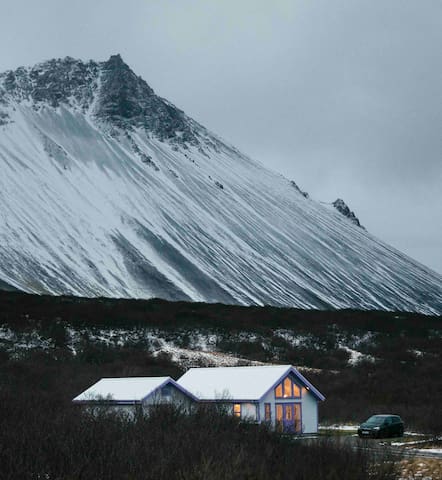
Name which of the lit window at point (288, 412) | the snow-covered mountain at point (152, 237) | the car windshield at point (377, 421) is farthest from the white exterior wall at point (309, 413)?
the snow-covered mountain at point (152, 237)

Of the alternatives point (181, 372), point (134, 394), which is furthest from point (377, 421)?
point (181, 372)

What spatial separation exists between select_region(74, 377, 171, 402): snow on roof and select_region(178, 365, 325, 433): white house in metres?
3.15

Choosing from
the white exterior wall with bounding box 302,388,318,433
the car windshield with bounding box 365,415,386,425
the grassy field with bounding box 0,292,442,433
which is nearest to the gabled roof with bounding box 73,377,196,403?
the grassy field with bounding box 0,292,442,433

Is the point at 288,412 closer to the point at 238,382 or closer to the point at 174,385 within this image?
the point at 238,382

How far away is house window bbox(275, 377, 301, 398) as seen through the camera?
41250mm

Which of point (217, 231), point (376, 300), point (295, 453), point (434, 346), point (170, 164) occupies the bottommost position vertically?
point (295, 453)

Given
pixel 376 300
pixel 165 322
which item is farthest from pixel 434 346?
pixel 376 300

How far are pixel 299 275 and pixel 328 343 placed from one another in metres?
84.1

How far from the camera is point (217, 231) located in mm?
162875

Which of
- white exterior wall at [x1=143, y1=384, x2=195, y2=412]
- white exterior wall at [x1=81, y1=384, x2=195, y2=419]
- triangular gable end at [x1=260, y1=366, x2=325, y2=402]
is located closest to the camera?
white exterior wall at [x1=81, y1=384, x2=195, y2=419]

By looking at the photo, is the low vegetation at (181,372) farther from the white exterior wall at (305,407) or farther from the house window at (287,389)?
the house window at (287,389)

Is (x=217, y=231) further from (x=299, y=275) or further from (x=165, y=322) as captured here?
(x=165, y=322)

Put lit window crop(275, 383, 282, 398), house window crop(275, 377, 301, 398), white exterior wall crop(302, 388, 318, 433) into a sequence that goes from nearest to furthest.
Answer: white exterior wall crop(302, 388, 318, 433)
lit window crop(275, 383, 282, 398)
house window crop(275, 377, 301, 398)

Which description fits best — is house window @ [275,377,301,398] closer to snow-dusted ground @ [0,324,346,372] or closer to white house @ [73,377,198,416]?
white house @ [73,377,198,416]
